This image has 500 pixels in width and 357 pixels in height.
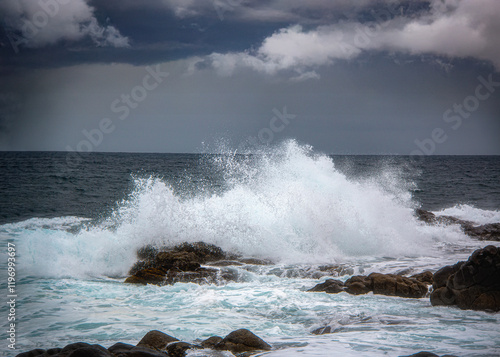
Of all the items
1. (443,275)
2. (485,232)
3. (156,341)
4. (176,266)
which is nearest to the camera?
(156,341)

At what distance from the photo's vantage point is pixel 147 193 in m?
15.4

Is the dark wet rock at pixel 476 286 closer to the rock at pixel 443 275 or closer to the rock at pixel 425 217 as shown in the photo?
the rock at pixel 443 275

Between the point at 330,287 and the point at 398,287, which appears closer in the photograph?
the point at 398,287

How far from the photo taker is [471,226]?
18.7 m

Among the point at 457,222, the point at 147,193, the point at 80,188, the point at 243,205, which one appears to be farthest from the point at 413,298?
the point at 80,188

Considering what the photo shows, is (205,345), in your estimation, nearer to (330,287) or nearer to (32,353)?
(32,353)

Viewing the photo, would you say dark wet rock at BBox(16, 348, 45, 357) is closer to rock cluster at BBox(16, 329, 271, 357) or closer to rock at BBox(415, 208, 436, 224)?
rock cluster at BBox(16, 329, 271, 357)

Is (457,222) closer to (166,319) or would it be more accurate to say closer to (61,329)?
(166,319)

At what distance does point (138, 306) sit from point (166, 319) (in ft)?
3.62

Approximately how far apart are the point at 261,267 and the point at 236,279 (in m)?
1.29

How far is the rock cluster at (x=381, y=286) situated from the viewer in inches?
376

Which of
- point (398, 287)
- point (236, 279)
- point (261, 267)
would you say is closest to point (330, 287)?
point (398, 287)

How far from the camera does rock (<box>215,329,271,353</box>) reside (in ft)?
20.9

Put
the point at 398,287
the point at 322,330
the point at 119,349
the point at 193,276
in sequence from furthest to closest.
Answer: the point at 193,276 → the point at 398,287 → the point at 322,330 → the point at 119,349
